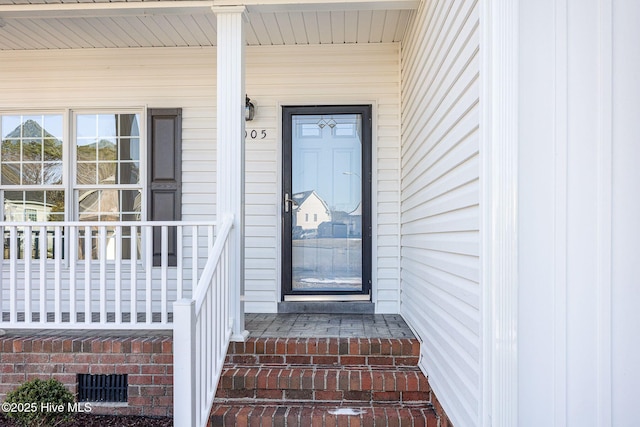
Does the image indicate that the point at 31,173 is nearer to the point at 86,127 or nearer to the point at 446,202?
the point at 86,127

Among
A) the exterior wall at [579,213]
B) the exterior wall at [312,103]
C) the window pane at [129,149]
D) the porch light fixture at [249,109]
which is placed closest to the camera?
the exterior wall at [579,213]

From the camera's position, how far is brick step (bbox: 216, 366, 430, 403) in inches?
106

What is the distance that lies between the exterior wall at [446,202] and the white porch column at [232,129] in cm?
129

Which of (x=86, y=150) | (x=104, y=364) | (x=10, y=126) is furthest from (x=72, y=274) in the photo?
(x=10, y=126)

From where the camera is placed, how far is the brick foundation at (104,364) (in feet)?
9.66

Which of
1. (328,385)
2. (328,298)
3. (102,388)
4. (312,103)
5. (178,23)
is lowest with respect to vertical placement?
(102,388)

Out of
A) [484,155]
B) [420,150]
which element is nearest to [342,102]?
[420,150]

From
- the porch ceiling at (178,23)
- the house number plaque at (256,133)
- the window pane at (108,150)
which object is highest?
the porch ceiling at (178,23)

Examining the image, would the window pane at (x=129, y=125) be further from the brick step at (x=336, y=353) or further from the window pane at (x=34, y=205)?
the brick step at (x=336, y=353)

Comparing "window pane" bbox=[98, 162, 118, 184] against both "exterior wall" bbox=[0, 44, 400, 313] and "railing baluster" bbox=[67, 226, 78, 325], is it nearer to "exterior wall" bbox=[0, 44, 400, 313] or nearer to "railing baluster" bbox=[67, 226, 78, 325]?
"exterior wall" bbox=[0, 44, 400, 313]

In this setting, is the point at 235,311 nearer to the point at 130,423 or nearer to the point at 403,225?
the point at 130,423

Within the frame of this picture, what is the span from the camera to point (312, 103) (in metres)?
4.04

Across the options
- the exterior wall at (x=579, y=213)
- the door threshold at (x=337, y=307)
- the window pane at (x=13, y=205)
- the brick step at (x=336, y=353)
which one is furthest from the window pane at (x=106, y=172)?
the exterior wall at (x=579, y=213)

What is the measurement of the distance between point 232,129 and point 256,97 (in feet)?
3.87
